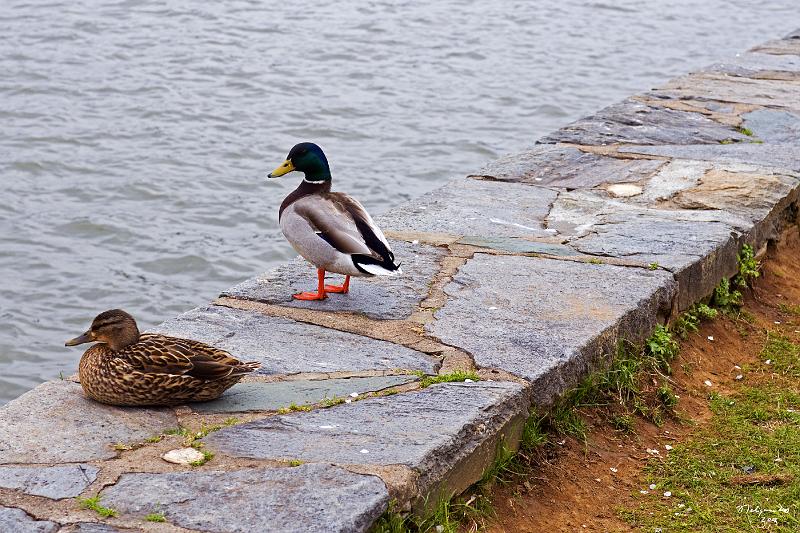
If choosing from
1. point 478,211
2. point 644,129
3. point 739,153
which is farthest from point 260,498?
point 644,129

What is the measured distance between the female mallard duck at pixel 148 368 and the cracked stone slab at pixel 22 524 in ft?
1.95

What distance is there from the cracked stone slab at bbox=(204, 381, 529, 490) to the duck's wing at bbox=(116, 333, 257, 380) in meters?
0.19

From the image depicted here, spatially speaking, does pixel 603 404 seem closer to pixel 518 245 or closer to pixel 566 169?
pixel 518 245

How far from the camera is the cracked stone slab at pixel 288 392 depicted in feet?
10.9

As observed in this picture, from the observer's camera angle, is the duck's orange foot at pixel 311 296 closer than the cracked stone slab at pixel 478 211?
Yes

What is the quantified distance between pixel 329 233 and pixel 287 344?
1.43ft

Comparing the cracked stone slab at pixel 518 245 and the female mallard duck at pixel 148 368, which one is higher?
the female mallard duck at pixel 148 368

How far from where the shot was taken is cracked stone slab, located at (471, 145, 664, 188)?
5.73 metres

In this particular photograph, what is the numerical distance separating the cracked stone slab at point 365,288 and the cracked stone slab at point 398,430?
0.74 metres

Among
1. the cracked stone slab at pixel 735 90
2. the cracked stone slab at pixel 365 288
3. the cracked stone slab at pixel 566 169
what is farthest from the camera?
the cracked stone slab at pixel 735 90

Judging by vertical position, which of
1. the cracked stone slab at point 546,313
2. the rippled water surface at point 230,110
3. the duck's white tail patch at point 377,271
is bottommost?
the rippled water surface at point 230,110

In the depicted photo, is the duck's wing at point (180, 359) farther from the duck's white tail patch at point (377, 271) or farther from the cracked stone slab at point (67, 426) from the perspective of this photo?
the duck's white tail patch at point (377, 271)

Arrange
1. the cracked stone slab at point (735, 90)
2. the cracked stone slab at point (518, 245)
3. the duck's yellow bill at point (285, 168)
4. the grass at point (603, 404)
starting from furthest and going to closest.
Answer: the cracked stone slab at point (735, 90), the cracked stone slab at point (518, 245), the duck's yellow bill at point (285, 168), the grass at point (603, 404)

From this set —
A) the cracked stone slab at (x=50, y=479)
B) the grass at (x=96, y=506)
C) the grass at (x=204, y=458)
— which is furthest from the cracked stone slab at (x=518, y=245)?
the grass at (x=96, y=506)
